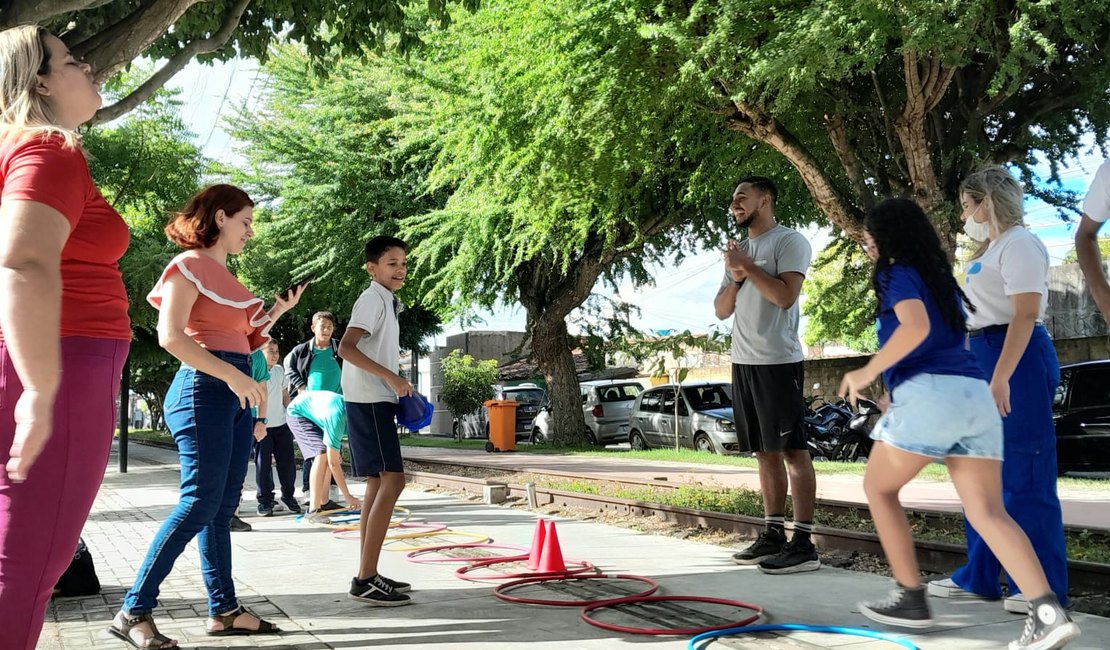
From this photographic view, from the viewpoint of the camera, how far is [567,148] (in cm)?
1560

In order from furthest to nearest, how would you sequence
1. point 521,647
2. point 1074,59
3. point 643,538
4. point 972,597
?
point 1074,59, point 643,538, point 972,597, point 521,647

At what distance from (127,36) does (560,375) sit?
16907mm

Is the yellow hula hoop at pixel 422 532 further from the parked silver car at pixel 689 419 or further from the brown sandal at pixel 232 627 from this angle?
the parked silver car at pixel 689 419

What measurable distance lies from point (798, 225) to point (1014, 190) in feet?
52.9

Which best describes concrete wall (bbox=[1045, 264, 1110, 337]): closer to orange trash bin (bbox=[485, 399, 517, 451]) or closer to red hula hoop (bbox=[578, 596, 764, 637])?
orange trash bin (bbox=[485, 399, 517, 451])

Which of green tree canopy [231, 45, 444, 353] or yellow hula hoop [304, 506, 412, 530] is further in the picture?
green tree canopy [231, 45, 444, 353]

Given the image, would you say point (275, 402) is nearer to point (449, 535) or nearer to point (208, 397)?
point (449, 535)

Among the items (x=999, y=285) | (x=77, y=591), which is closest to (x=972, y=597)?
(x=999, y=285)

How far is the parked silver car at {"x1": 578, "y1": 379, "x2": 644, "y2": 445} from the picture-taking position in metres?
24.0

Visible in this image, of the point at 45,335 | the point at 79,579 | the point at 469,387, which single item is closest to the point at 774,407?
the point at 79,579

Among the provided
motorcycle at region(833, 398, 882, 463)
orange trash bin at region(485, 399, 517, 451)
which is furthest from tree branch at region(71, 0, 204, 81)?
orange trash bin at region(485, 399, 517, 451)

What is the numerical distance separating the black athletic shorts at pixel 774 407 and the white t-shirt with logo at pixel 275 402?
20.1 ft

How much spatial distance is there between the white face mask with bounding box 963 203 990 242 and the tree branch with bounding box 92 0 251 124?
600 cm

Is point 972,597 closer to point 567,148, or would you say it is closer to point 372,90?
point 567,148
